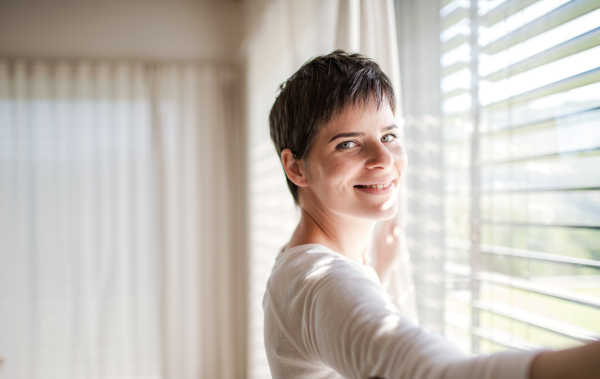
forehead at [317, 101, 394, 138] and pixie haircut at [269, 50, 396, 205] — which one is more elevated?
pixie haircut at [269, 50, 396, 205]

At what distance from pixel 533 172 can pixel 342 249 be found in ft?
1.51

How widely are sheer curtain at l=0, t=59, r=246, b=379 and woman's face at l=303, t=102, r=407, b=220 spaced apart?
2368 millimetres

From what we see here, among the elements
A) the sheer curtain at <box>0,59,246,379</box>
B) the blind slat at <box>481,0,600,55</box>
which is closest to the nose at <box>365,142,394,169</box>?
the blind slat at <box>481,0,600,55</box>

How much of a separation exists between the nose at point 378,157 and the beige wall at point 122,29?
2.70 meters

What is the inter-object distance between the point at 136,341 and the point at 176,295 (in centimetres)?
46

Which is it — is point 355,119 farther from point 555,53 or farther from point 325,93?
point 555,53

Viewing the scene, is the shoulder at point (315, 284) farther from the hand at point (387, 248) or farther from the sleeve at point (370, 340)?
the hand at point (387, 248)

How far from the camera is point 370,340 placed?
1.47 feet

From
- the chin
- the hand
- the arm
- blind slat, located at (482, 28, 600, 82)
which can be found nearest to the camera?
the arm

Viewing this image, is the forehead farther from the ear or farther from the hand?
the hand

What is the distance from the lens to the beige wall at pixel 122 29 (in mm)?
2943

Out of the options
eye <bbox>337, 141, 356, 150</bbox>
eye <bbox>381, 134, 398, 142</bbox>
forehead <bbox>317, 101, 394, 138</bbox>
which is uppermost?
forehead <bbox>317, 101, 394, 138</bbox>

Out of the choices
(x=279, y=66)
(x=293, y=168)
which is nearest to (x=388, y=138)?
(x=293, y=168)

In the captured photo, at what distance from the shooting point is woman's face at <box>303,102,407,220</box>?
0.80 m
